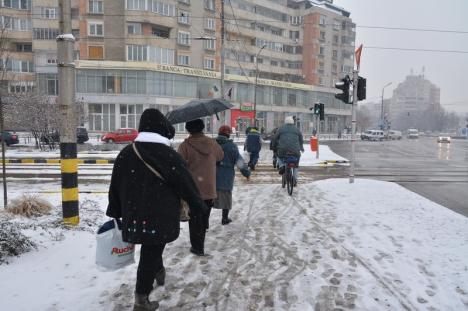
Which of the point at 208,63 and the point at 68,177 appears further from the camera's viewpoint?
the point at 208,63

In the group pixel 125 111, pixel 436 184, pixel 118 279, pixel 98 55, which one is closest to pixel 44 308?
pixel 118 279

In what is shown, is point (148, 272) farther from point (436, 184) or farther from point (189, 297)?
point (436, 184)

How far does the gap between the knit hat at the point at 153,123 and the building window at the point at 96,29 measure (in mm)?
46729

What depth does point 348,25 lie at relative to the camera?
74625 millimetres

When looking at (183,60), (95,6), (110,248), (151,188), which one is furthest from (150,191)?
(183,60)

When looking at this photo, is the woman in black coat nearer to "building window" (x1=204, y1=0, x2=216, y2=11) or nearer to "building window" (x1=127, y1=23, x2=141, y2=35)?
"building window" (x1=127, y1=23, x2=141, y2=35)

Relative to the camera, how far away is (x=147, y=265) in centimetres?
333

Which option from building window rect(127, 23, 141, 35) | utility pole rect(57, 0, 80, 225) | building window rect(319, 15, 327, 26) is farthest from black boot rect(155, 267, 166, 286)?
building window rect(319, 15, 327, 26)

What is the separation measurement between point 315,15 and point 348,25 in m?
9.56

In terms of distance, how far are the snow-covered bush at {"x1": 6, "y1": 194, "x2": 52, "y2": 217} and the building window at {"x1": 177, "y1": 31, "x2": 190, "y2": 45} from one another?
148ft

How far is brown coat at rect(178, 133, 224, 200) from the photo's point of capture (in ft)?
16.2

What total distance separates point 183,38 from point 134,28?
654cm

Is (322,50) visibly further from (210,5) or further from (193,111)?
(193,111)

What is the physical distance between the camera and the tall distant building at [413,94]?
180m
